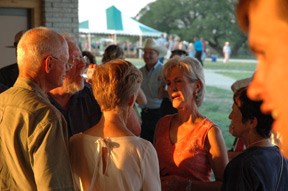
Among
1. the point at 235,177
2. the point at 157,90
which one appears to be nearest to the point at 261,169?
the point at 235,177

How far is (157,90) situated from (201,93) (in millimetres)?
4201

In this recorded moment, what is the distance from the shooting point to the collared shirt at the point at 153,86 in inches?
287

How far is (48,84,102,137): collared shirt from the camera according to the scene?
3149mm

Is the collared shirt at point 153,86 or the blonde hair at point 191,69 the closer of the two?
the blonde hair at point 191,69

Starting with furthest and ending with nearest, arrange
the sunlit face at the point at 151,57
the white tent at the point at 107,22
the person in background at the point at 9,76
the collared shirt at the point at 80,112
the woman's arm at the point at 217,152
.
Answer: the white tent at the point at 107,22
the sunlit face at the point at 151,57
the person in background at the point at 9,76
the collared shirt at the point at 80,112
the woman's arm at the point at 217,152


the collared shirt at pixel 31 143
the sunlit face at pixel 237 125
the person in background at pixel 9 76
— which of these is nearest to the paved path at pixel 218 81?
the person in background at pixel 9 76

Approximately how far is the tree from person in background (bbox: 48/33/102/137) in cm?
2417

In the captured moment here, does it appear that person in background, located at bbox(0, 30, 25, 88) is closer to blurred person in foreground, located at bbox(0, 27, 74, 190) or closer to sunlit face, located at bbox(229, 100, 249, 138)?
blurred person in foreground, located at bbox(0, 27, 74, 190)

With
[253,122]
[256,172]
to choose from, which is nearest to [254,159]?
[256,172]

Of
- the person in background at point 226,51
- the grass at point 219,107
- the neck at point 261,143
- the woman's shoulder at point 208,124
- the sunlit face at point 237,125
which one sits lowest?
the grass at point 219,107

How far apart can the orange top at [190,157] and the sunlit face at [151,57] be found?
475cm

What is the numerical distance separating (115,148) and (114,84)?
304mm

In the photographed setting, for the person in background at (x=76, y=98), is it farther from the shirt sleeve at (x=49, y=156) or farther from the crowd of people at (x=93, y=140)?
the shirt sleeve at (x=49, y=156)

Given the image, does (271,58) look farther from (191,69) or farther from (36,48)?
(191,69)
